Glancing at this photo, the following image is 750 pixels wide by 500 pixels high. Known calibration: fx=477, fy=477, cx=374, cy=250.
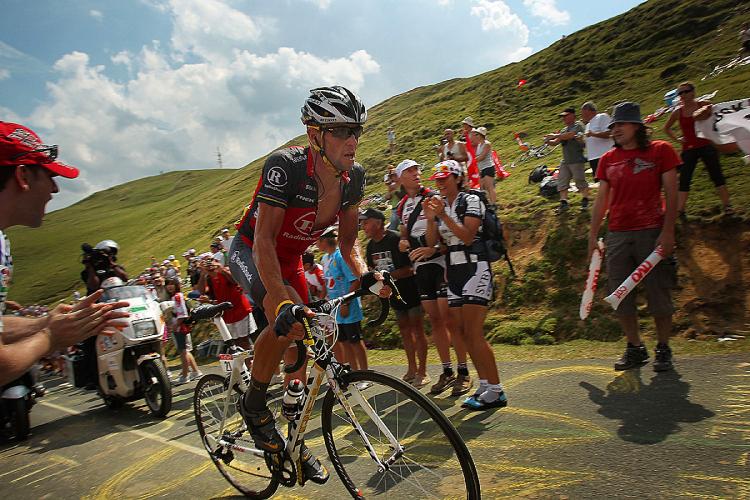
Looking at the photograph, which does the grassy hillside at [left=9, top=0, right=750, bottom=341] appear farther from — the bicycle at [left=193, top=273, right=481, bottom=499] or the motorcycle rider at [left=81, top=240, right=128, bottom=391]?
the motorcycle rider at [left=81, top=240, right=128, bottom=391]

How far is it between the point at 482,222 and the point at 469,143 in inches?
278

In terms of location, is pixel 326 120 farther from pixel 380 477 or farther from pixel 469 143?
pixel 469 143

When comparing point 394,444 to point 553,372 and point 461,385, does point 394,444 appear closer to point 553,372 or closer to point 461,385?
point 461,385

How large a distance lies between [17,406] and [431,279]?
6.66m

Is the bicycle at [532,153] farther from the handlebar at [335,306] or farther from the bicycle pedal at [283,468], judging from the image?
the bicycle pedal at [283,468]

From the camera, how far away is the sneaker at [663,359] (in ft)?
16.4

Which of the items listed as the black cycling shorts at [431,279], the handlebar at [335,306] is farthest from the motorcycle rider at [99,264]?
the handlebar at [335,306]

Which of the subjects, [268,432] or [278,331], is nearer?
[278,331]

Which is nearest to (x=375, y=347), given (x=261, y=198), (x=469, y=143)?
(x=469, y=143)

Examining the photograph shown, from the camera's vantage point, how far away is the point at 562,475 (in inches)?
133

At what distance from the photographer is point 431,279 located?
621cm

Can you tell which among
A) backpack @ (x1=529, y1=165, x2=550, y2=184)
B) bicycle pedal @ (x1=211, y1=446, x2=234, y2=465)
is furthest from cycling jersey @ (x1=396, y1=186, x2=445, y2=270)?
backpack @ (x1=529, y1=165, x2=550, y2=184)

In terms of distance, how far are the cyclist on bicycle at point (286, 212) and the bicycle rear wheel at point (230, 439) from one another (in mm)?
460

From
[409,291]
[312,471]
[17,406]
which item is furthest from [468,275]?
[17,406]
